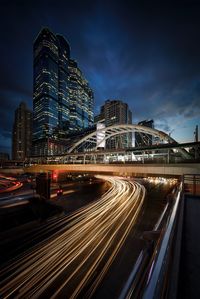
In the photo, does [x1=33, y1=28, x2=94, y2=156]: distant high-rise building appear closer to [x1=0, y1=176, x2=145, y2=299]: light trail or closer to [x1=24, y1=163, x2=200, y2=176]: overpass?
[x1=24, y1=163, x2=200, y2=176]: overpass

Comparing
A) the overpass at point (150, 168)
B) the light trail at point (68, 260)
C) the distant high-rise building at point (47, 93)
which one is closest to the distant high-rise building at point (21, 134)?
the distant high-rise building at point (47, 93)

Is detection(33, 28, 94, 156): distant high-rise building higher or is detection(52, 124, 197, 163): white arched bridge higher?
detection(33, 28, 94, 156): distant high-rise building

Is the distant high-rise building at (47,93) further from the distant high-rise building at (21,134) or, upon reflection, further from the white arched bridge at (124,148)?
the white arched bridge at (124,148)

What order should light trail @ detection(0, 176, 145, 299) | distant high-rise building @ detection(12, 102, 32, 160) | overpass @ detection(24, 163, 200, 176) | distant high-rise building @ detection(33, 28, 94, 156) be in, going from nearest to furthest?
light trail @ detection(0, 176, 145, 299), overpass @ detection(24, 163, 200, 176), distant high-rise building @ detection(33, 28, 94, 156), distant high-rise building @ detection(12, 102, 32, 160)

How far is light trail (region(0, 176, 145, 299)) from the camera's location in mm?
7930

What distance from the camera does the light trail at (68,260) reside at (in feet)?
26.0

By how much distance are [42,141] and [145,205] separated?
157700 mm

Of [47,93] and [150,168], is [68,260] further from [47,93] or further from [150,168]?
[47,93]

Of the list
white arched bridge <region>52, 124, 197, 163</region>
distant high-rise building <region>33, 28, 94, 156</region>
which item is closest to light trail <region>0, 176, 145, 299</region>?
white arched bridge <region>52, 124, 197, 163</region>

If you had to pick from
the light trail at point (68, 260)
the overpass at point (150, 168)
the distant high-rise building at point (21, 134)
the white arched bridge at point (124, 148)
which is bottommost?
the light trail at point (68, 260)

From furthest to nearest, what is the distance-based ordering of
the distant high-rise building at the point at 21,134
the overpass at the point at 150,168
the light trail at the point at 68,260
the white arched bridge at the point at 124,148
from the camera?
1. the distant high-rise building at the point at 21,134
2. the white arched bridge at the point at 124,148
3. the overpass at the point at 150,168
4. the light trail at the point at 68,260

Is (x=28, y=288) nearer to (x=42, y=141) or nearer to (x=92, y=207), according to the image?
(x=92, y=207)

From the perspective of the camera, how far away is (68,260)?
9.75 m

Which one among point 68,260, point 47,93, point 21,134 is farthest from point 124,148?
point 21,134
